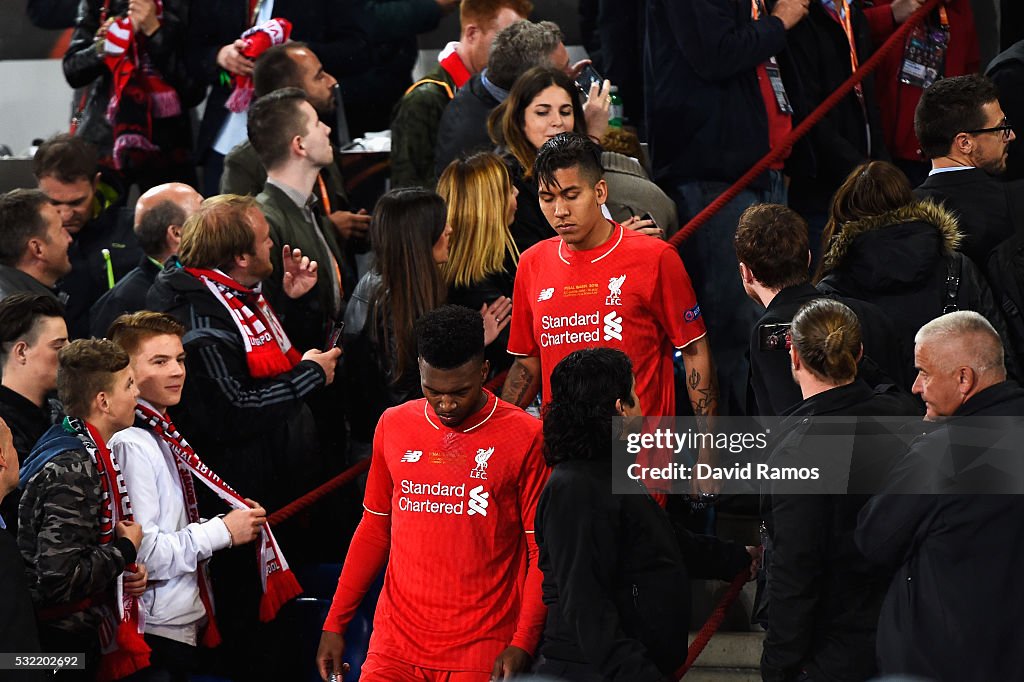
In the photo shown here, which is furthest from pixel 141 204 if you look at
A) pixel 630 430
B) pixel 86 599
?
pixel 630 430

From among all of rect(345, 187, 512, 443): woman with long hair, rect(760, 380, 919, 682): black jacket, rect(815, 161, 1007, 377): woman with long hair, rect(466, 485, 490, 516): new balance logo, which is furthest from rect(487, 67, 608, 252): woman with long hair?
rect(760, 380, 919, 682): black jacket

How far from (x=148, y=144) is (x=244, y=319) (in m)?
2.80

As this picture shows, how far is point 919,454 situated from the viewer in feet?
13.1

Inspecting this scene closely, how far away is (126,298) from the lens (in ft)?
20.0

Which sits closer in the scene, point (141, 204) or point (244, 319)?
point (244, 319)

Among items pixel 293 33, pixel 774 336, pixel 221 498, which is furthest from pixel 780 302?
pixel 293 33

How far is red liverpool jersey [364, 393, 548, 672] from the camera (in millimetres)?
4480

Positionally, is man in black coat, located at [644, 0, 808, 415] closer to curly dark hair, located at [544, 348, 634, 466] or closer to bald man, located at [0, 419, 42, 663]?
curly dark hair, located at [544, 348, 634, 466]

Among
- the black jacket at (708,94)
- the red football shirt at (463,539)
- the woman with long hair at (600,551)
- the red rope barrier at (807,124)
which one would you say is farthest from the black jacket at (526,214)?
the woman with long hair at (600,551)

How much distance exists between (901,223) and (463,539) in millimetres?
1892

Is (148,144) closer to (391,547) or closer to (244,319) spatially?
(244,319)

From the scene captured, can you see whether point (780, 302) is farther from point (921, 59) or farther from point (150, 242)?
point (921, 59)

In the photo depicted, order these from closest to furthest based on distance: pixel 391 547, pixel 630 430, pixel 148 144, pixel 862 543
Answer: pixel 862 543
pixel 630 430
pixel 391 547
pixel 148 144

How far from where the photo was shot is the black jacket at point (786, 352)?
4746 millimetres
